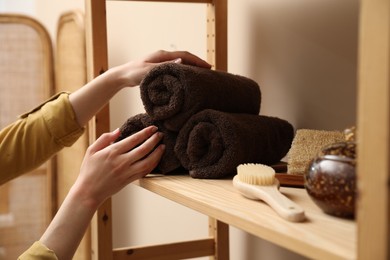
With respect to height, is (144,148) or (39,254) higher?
(144,148)

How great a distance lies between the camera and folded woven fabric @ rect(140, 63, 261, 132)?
2.31 ft

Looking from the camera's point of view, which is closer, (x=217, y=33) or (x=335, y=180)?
(x=335, y=180)

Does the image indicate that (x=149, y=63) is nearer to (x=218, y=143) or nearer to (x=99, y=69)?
(x=99, y=69)

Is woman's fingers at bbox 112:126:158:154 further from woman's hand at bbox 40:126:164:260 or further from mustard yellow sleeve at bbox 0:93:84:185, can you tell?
mustard yellow sleeve at bbox 0:93:84:185

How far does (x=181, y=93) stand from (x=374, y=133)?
15.3 inches

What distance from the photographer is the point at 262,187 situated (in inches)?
22.3

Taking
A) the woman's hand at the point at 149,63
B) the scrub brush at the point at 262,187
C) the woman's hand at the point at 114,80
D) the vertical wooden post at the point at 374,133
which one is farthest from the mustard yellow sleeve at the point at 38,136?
the vertical wooden post at the point at 374,133

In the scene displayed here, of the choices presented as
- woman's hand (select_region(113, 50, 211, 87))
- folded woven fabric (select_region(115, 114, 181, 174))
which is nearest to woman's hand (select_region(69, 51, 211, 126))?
woman's hand (select_region(113, 50, 211, 87))

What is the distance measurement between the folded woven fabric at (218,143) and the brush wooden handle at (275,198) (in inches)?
3.4

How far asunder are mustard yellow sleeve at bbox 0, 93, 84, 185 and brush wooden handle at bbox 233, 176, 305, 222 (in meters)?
0.51

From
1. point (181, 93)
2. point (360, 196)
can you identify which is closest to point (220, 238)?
point (181, 93)

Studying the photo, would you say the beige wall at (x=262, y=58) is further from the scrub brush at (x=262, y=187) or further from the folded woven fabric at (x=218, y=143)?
the scrub brush at (x=262, y=187)

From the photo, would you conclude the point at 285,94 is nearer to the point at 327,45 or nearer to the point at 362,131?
the point at 327,45

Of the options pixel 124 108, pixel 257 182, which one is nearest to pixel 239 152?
pixel 257 182
